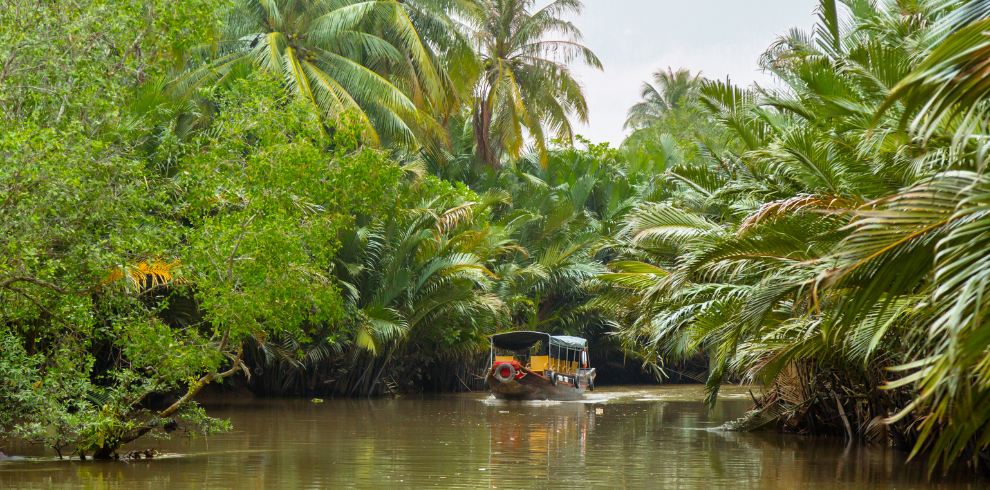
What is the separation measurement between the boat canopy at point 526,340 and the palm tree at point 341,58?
708cm

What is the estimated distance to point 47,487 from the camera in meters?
8.74

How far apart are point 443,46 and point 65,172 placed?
1741cm

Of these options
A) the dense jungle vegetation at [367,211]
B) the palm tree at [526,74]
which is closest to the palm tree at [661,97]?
the palm tree at [526,74]

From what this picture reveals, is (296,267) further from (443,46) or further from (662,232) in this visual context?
(443,46)

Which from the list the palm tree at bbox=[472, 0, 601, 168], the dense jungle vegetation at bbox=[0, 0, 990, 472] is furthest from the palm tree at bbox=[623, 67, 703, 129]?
the dense jungle vegetation at bbox=[0, 0, 990, 472]

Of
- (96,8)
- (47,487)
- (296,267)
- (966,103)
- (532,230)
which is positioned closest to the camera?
(966,103)

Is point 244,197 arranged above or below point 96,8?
below

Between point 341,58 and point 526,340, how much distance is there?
414 inches

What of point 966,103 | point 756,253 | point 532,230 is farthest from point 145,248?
point 532,230

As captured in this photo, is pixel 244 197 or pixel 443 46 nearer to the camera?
pixel 244 197

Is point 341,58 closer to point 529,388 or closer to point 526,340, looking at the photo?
point 529,388

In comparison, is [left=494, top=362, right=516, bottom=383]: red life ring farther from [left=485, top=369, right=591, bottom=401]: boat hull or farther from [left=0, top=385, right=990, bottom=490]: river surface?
[left=0, top=385, right=990, bottom=490]: river surface

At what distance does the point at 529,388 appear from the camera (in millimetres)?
25578

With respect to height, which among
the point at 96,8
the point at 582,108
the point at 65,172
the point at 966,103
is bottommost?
the point at 966,103
